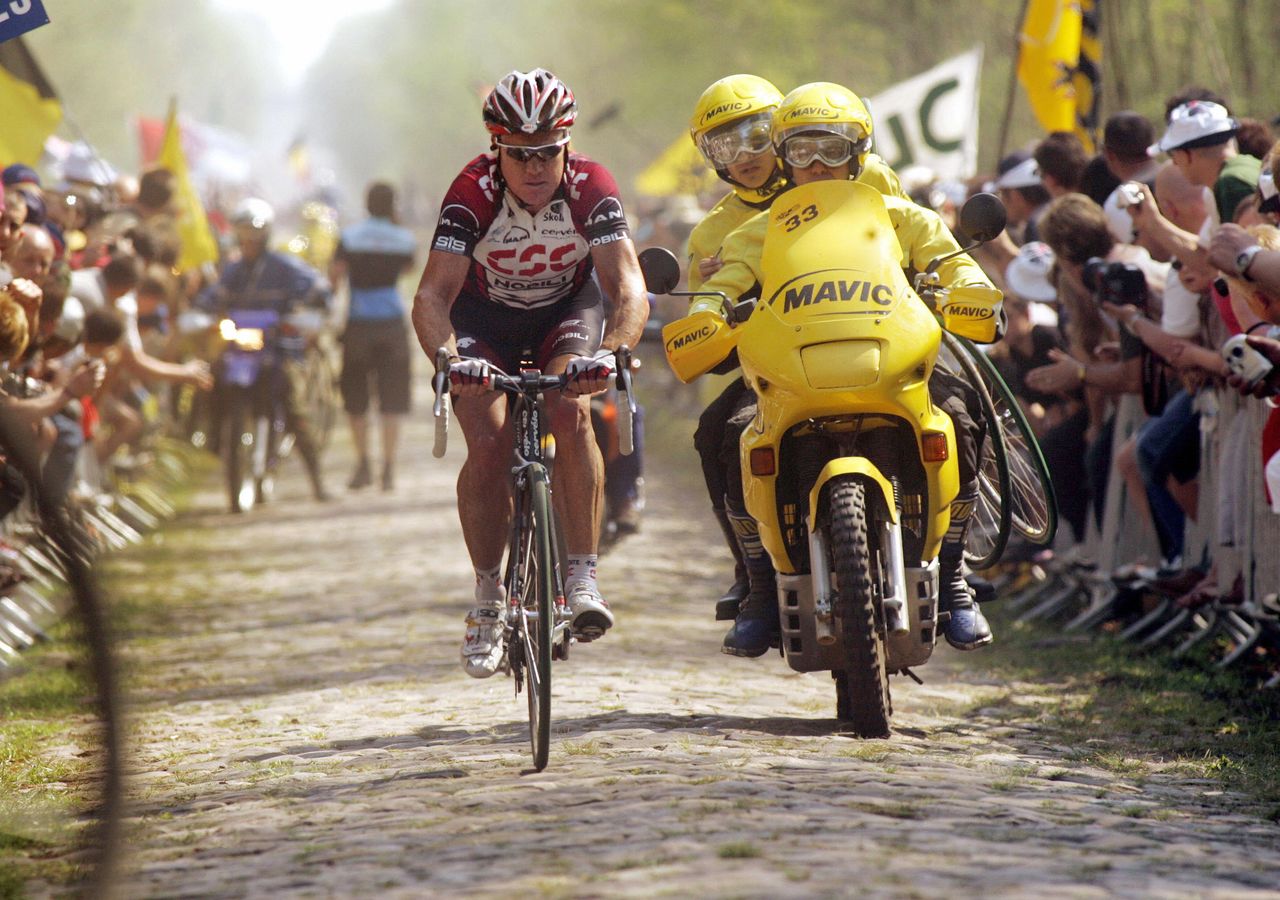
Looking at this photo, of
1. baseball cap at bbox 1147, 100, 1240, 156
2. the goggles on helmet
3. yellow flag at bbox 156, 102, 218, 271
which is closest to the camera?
the goggles on helmet

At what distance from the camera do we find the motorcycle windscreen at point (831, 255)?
6859 millimetres

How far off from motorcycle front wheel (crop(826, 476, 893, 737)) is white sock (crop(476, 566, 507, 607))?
120 cm

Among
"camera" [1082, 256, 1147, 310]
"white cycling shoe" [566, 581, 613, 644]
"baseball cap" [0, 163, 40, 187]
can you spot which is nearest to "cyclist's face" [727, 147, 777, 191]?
"white cycling shoe" [566, 581, 613, 644]

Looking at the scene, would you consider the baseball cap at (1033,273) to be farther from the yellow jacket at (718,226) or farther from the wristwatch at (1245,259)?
the wristwatch at (1245,259)

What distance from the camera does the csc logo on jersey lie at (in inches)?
296

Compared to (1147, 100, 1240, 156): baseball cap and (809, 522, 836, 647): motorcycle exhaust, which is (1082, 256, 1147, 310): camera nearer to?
(1147, 100, 1240, 156): baseball cap

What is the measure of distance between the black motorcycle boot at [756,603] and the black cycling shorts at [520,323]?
86cm

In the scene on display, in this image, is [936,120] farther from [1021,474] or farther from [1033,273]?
[1021,474]

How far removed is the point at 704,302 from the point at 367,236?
35.7 feet

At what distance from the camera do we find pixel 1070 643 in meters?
9.98

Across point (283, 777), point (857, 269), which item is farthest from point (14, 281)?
point (857, 269)

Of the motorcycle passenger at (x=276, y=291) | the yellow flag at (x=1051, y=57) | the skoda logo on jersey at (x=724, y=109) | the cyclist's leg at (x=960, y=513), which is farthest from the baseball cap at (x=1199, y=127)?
the motorcycle passenger at (x=276, y=291)

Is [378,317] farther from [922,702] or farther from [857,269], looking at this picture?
[857,269]

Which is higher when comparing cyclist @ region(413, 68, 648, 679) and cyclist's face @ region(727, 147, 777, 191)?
cyclist's face @ region(727, 147, 777, 191)
